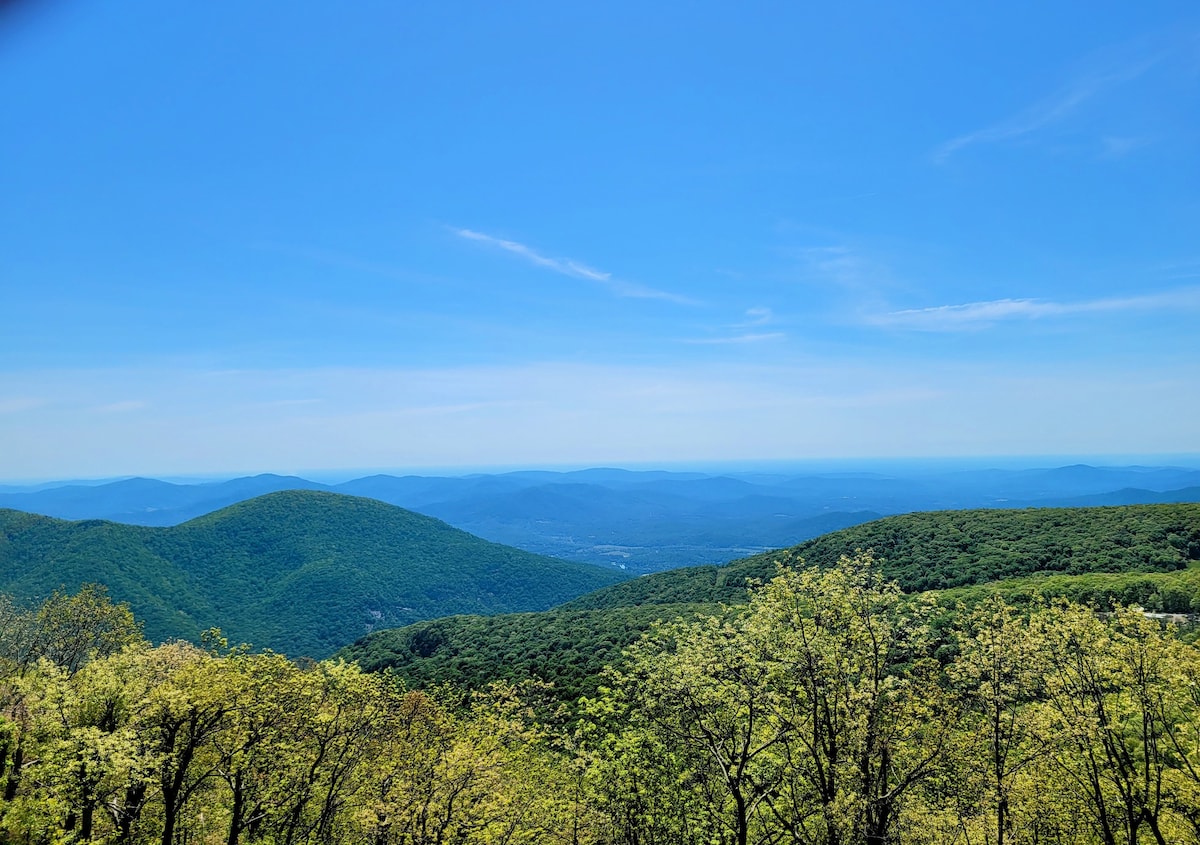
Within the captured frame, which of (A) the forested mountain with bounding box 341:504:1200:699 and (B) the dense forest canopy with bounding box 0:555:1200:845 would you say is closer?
(B) the dense forest canopy with bounding box 0:555:1200:845

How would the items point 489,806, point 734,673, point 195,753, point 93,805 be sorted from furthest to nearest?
point 195,753, point 93,805, point 489,806, point 734,673

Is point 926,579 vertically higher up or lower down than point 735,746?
lower down

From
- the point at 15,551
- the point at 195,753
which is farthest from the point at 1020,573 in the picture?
the point at 15,551

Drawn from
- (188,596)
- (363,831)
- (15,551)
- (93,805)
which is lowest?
(188,596)

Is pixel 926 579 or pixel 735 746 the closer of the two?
pixel 735 746

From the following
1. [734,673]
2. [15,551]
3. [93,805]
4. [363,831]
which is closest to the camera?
[734,673]

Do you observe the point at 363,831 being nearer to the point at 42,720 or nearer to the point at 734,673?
the point at 42,720

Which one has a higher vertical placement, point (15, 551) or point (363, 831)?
point (363, 831)

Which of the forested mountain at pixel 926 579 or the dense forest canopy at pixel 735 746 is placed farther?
the forested mountain at pixel 926 579
